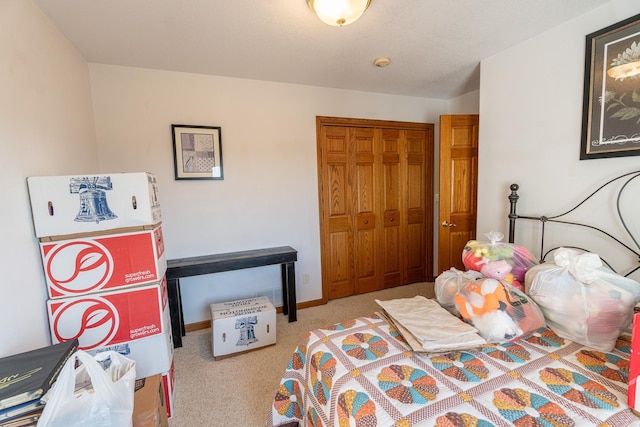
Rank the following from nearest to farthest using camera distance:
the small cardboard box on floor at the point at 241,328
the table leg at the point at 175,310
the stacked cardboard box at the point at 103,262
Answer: the stacked cardboard box at the point at 103,262
the small cardboard box on floor at the point at 241,328
the table leg at the point at 175,310

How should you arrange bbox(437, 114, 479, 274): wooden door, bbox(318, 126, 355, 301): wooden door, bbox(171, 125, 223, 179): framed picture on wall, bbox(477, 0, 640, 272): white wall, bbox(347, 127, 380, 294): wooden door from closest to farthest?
bbox(477, 0, 640, 272): white wall
bbox(171, 125, 223, 179): framed picture on wall
bbox(437, 114, 479, 274): wooden door
bbox(318, 126, 355, 301): wooden door
bbox(347, 127, 380, 294): wooden door

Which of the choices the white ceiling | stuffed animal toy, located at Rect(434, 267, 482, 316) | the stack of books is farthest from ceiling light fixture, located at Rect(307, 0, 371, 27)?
the stack of books

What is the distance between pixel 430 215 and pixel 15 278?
148 inches

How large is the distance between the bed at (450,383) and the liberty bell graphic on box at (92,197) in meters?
1.25

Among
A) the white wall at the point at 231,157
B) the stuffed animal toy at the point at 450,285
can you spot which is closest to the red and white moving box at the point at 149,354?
the white wall at the point at 231,157

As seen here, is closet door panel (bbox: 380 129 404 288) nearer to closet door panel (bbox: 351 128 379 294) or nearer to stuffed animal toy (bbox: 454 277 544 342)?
closet door panel (bbox: 351 128 379 294)

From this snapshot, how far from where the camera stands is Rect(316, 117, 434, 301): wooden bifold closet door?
3.20 m

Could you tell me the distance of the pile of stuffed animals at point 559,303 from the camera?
122 centimetres

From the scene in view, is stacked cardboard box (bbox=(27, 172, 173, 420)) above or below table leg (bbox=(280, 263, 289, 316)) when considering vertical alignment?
above

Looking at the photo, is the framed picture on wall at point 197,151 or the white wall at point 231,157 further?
the framed picture on wall at point 197,151

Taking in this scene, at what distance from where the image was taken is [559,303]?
1334mm

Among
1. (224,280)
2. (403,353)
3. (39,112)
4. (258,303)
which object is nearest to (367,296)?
(258,303)

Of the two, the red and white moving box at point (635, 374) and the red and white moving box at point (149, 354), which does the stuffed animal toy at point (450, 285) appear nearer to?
the red and white moving box at point (635, 374)

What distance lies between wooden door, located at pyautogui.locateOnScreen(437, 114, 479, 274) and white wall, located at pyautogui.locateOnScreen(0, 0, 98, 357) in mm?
2855
